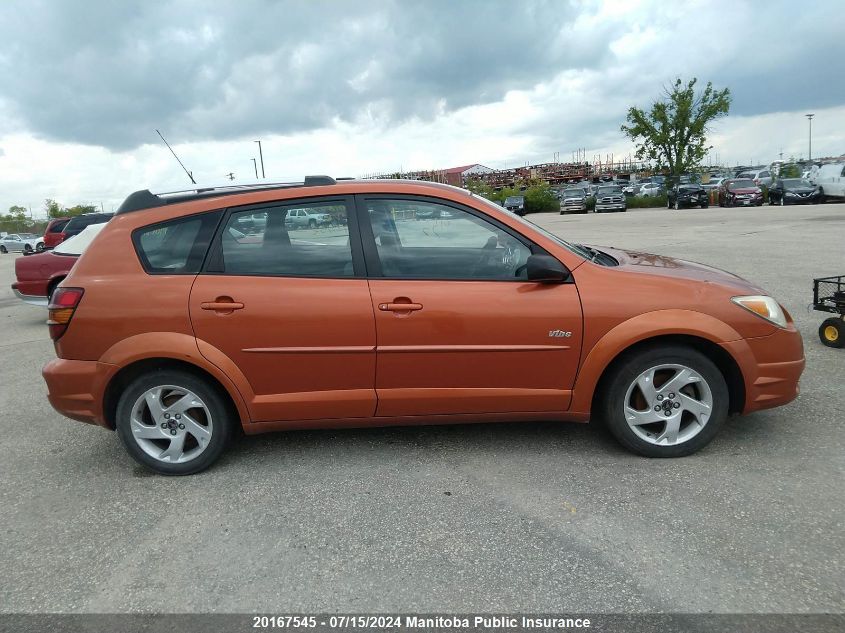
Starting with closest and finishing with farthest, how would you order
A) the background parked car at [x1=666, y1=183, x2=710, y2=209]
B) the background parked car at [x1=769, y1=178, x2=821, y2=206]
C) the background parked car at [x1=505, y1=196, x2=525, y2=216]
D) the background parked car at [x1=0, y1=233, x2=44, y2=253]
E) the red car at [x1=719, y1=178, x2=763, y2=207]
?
the background parked car at [x1=769, y1=178, x2=821, y2=206] → the red car at [x1=719, y1=178, x2=763, y2=207] → the background parked car at [x1=666, y1=183, x2=710, y2=209] → the background parked car at [x1=0, y1=233, x2=44, y2=253] → the background parked car at [x1=505, y1=196, x2=525, y2=216]

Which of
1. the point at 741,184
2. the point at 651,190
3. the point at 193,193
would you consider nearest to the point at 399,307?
the point at 193,193

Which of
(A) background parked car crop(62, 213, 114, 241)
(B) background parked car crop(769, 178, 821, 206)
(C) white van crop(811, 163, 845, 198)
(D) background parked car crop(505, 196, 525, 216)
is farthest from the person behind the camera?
(D) background parked car crop(505, 196, 525, 216)

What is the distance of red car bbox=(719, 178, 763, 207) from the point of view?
3269 cm

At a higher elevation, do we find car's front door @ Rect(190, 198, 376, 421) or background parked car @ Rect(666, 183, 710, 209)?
background parked car @ Rect(666, 183, 710, 209)

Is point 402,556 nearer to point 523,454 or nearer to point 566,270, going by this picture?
point 523,454

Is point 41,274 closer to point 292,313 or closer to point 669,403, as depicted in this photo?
point 292,313

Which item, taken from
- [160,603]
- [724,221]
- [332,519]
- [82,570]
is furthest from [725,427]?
[724,221]

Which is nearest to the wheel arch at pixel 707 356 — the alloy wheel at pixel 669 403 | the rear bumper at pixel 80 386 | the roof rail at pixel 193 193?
the alloy wheel at pixel 669 403

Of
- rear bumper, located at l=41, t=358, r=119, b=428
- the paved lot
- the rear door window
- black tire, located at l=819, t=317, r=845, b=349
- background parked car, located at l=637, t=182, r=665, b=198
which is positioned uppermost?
background parked car, located at l=637, t=182, r=665, b=198

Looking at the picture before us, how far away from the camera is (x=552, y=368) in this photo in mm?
3566

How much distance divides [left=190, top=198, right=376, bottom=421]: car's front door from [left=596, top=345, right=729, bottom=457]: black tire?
4.63 feet

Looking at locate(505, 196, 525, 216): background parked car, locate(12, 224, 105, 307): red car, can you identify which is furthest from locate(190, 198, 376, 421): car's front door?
locate(505, 196, 525, 216): background parked car

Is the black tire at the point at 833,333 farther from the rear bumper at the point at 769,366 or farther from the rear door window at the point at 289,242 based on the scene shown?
the rear door window at the point at 289,242

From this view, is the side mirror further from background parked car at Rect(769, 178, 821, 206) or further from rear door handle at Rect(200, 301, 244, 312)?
background parked car at Rect(769, 178, 821, 206)
